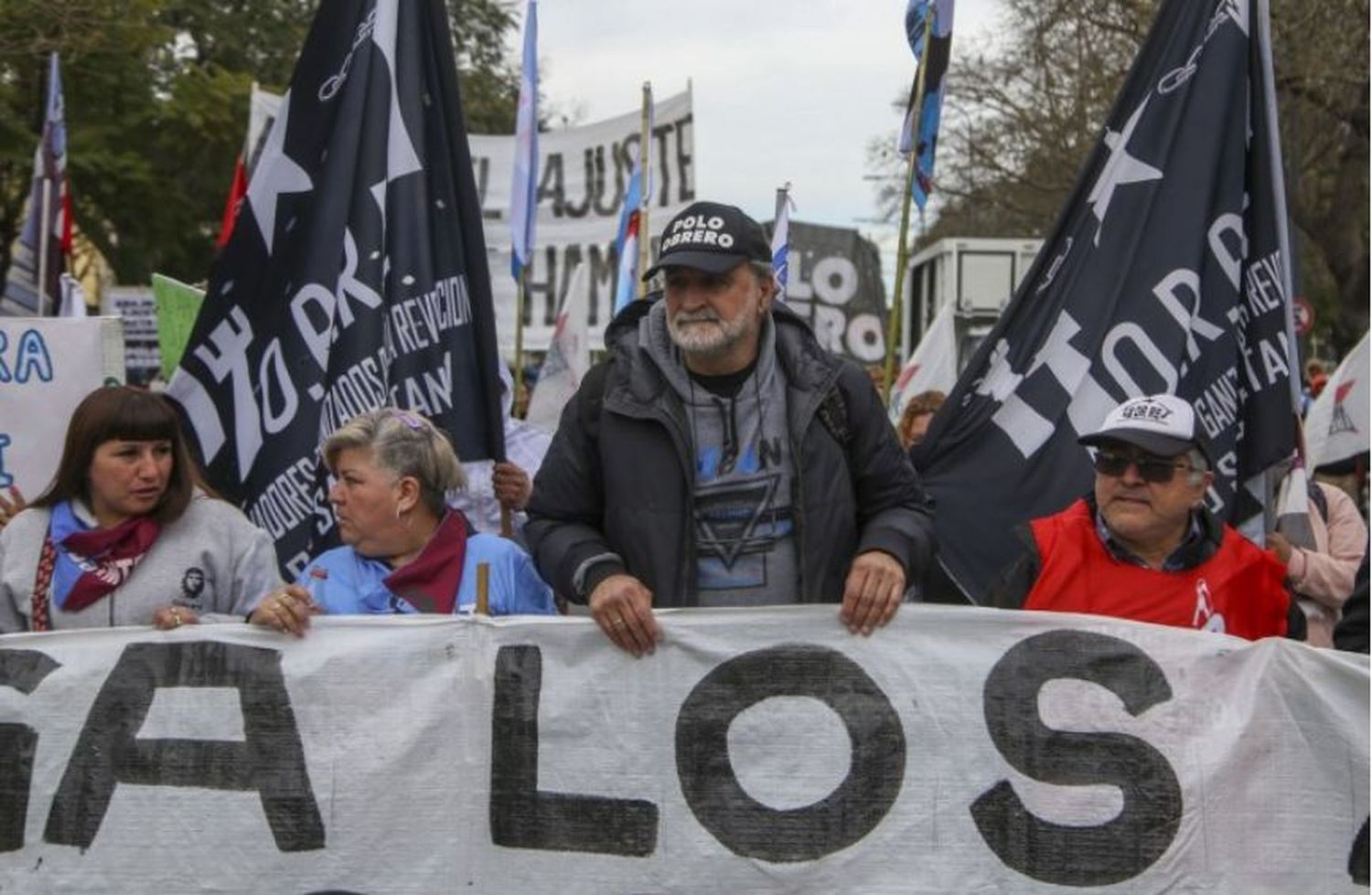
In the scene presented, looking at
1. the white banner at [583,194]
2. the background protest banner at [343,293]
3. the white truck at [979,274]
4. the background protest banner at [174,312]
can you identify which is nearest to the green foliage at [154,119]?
the white banner at [583,194]

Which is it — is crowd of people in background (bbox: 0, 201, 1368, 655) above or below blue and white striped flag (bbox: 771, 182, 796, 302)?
below

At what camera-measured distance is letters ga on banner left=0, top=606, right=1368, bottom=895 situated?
4.02 metres

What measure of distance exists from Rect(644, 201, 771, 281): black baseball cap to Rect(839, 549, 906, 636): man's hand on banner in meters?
0.65

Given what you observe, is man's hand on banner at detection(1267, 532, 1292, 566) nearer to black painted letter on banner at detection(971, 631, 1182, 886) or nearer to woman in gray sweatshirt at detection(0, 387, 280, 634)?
black painted letter on banner at detection(971, 631, 1182, 886)

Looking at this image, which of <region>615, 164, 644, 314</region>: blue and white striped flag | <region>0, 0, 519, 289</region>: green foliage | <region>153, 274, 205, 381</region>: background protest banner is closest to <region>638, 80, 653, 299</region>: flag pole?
<region>615, 164, 644, 314</region>: blue and white striped flag

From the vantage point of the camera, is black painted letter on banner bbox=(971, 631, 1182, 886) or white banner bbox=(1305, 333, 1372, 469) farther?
white banner bbox=(1305, 333, 1372, 469)

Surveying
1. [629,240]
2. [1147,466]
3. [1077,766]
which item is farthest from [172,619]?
[629,240]

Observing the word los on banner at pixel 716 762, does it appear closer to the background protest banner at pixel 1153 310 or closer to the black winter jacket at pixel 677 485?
the black winter jacket at pixel 677 485

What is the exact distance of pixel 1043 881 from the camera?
4.00 meters

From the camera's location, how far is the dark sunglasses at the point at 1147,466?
4371 mm

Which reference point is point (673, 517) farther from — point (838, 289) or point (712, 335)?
point (838, 289)

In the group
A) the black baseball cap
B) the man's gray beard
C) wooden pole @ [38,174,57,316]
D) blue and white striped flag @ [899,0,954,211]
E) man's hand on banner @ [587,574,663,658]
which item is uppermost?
blue and white striped flag @ [899,0,954,211]

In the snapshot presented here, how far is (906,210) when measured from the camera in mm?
5961

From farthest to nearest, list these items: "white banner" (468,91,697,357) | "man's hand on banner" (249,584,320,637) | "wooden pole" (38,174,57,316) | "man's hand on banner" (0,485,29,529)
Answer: "white banner" (468,91,697,357) → "wooden pole" (38,174,57,316) → "man's hand on banner" (0,485,29,529) → "man's hand on banner" (249,584,320,637)
